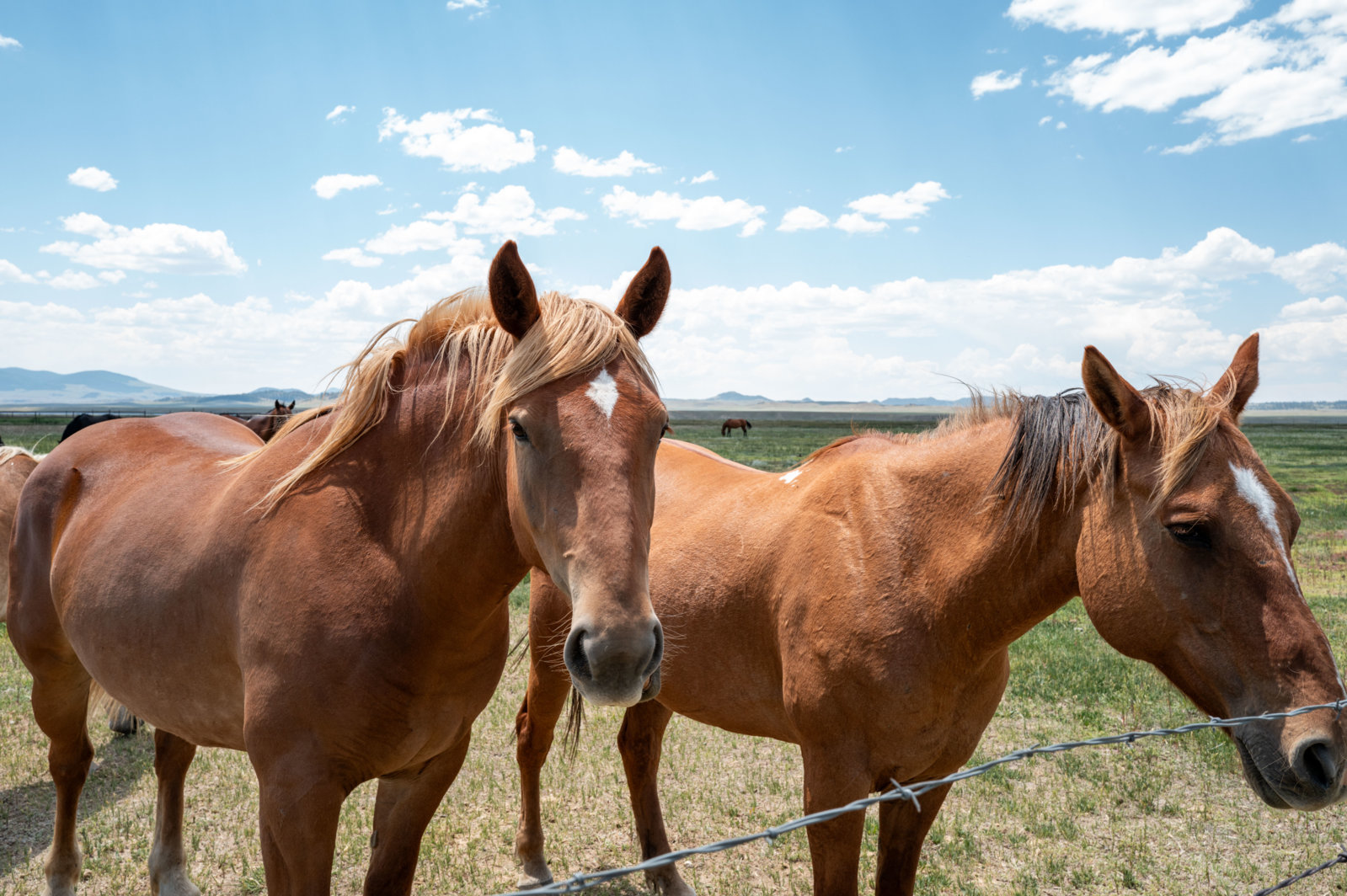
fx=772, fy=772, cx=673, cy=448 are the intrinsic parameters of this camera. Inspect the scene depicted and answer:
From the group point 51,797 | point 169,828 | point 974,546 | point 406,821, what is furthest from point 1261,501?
point 51,797

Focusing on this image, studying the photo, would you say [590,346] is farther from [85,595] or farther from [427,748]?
[85,595]

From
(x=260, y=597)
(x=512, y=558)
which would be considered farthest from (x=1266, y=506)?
(x=260, y=597)

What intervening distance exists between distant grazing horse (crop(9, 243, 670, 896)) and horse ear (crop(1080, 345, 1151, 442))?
1.31 meters

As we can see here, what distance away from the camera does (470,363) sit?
2.37m

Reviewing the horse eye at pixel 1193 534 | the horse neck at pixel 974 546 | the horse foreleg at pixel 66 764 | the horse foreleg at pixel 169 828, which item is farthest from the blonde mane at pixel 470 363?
the horse foreleg at pixel 169 828

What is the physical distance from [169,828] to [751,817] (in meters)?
3.11

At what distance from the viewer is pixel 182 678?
255 cm

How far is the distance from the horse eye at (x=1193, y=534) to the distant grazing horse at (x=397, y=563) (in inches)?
58.9

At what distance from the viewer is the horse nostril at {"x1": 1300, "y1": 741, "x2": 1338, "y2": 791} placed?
6.48 ft

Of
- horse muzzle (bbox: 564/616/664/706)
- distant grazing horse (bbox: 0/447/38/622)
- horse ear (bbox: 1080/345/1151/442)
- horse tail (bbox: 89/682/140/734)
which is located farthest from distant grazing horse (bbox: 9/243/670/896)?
distant grazing horse (bbox: 0/447/38/622)

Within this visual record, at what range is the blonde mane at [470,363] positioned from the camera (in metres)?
2.03

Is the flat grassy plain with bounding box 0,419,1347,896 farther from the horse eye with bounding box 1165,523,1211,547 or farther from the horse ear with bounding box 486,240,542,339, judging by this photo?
the horse eye with bounding box 1165,523,1211,547

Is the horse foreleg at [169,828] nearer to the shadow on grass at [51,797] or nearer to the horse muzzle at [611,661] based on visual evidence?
the shadow on grass at [51,797]

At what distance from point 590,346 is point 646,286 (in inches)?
15.4
